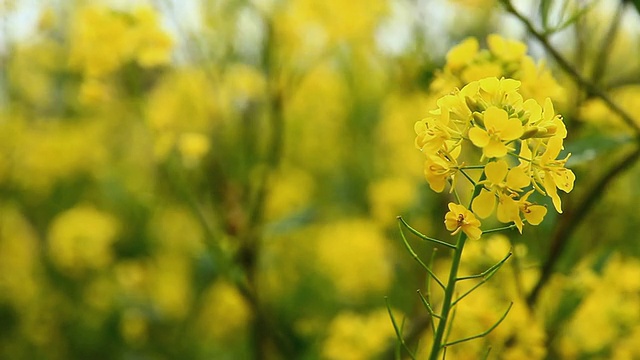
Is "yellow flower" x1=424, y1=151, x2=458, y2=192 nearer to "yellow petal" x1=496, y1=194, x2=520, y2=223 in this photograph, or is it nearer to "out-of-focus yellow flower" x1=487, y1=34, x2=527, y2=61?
"yellow petal" x1=496, y1=194, x2=520, y2=223

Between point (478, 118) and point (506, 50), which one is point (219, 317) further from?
point (478, 118)

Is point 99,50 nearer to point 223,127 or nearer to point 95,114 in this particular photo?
point 223,127

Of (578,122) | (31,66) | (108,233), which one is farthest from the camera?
(31,66)

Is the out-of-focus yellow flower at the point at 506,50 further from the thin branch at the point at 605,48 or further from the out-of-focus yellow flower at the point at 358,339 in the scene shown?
the out-of-focus yellow flower at the point at 358,339

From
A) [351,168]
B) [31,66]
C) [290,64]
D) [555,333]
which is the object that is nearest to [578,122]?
[555,333]

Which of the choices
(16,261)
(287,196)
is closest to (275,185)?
(287,196)

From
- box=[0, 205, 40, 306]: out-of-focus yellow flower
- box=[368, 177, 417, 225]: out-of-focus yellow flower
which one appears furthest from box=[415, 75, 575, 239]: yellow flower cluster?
box=[0, 205, 40, 306]: out-of-focus yellow flower
